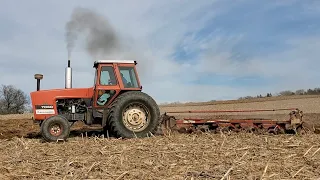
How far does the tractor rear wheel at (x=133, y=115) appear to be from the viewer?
987 cm

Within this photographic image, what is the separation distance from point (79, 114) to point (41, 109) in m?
1.12

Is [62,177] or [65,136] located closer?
[62,177]

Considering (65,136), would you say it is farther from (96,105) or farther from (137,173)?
(137,173)

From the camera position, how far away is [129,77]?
10.7 metres

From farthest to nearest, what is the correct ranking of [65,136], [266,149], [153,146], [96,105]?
[96,105]
[65,136]
[153,146]
[266,149]

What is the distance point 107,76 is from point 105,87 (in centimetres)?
33

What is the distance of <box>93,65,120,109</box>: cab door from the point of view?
34.2ft

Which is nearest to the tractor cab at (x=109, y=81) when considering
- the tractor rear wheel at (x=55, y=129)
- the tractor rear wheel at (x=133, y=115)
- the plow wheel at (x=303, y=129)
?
→ the tractor rear wheel at (x=133, y=115)

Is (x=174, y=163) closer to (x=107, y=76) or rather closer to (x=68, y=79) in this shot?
(x=107, y=76)

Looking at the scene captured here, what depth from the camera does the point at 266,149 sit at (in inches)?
258

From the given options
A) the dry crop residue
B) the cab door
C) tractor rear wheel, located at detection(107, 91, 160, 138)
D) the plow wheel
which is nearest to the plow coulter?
the plow wheel

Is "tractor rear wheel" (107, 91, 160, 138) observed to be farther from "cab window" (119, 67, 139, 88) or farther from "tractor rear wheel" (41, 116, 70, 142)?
"tractor rear wheel" (41, 116, 70, 142)

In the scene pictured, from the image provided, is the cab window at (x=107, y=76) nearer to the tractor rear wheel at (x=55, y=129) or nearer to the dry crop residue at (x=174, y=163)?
the tractor rear wheel at (x=55, y=129)

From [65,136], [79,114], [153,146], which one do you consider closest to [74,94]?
[79,114]
